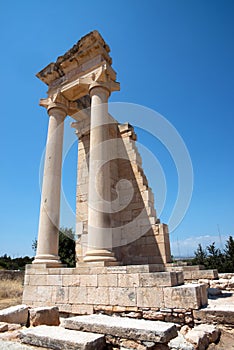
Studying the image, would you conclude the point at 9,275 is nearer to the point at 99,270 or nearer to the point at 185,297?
the point at 99,270

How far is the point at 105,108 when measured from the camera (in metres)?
10.9

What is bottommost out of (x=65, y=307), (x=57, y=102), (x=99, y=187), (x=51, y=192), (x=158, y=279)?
(x=65, y=307)

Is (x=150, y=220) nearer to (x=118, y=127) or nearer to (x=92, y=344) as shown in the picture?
(x=118, y=127)

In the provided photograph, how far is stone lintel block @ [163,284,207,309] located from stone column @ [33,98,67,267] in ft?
17.1

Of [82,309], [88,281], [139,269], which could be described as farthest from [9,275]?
[139,269]

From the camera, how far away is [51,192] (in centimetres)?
1077

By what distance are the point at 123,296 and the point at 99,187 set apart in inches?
159

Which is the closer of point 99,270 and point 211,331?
point 211,331

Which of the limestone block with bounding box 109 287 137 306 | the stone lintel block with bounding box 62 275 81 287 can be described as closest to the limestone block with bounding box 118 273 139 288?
the limestone block with bounding box 109 287 137 306

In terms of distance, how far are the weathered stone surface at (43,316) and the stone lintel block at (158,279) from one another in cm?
246

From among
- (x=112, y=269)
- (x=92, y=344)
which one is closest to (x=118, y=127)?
(x=112, y=269)

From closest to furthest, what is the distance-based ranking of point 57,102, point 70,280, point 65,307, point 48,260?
1. point 65,307
2. point 70,280
3. point 48,260
4. point 57,102

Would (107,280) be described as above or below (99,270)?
below

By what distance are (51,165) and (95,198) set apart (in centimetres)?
315
